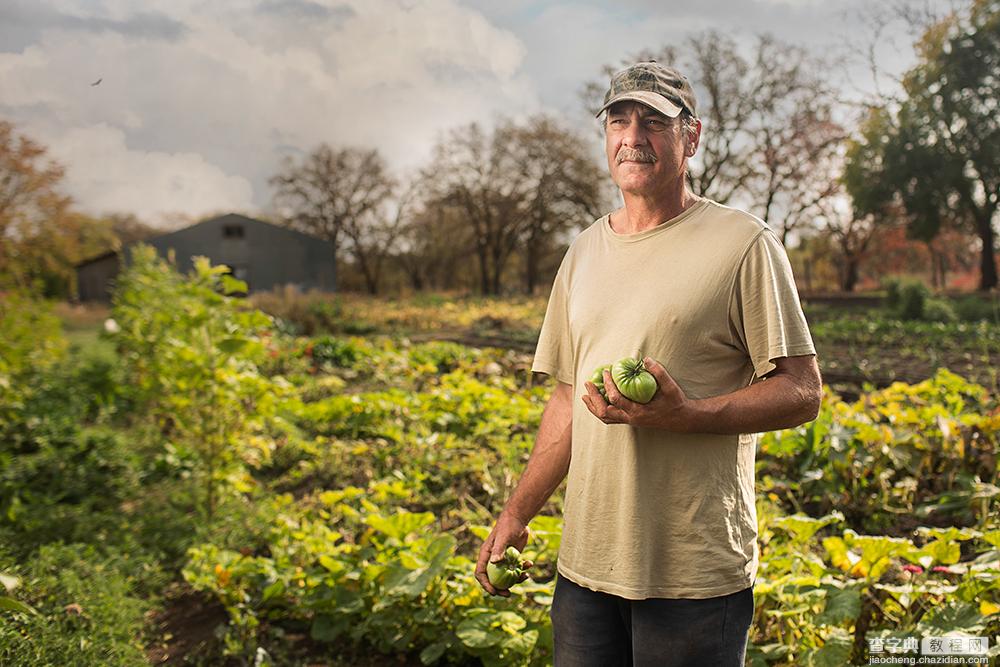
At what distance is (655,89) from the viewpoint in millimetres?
1560

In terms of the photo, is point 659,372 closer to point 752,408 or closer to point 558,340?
point 752,408

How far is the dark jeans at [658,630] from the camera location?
1.50m

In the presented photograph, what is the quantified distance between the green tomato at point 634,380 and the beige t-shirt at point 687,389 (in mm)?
110

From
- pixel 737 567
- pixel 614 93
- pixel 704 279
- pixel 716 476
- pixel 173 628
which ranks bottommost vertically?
pixel 173 628

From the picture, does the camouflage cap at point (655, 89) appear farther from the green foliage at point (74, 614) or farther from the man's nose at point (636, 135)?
the green foliage at point (74, 614)

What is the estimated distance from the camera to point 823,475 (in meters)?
4.15

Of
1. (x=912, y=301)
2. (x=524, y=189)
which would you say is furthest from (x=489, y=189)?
(x=912, y=301)

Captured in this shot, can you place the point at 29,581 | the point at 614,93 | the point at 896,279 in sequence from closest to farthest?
the point at 614,93 < the point at 29,581 < the point at 896,279

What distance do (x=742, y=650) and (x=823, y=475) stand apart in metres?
2.88

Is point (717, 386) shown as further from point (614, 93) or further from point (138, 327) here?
point (138, 327)

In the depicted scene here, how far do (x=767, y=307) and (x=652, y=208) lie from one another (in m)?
0.33

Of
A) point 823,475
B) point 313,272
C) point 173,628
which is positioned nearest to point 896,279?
point 823,475

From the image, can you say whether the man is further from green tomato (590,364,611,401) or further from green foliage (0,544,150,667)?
green foliage (0,544,150,667)

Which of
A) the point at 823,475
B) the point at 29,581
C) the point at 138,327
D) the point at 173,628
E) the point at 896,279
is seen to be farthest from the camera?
the point at 896,279
